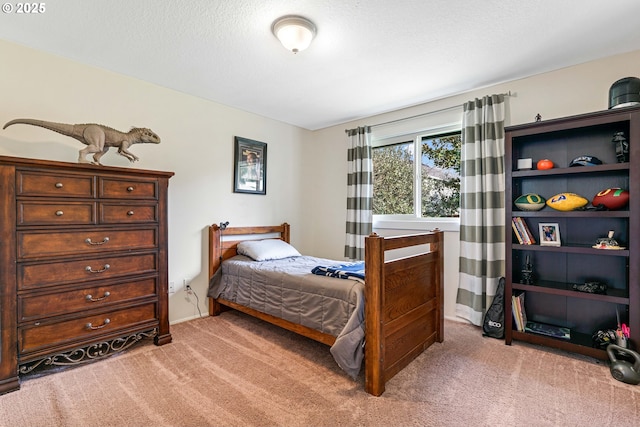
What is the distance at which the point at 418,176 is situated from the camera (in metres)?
3.45

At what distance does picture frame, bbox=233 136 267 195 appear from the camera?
11.6 feet

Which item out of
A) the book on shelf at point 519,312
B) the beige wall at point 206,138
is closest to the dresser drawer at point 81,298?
the beige wall at point 206,138

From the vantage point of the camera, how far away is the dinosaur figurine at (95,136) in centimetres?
212

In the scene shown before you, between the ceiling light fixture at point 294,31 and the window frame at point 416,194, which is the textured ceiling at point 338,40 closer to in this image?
the ceiling light fixture at point 294,31

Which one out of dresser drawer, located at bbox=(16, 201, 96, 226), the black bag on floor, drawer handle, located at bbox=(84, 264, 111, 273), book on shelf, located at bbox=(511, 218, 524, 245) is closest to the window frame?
book on shelf, located at bbox=(511, 218, 524, 245)

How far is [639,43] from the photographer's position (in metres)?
2.17

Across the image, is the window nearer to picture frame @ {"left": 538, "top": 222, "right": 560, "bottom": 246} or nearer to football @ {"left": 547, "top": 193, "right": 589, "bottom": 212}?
picture frame @ {"left": 538, "top": 222, "right": 560, "bottom": 246}

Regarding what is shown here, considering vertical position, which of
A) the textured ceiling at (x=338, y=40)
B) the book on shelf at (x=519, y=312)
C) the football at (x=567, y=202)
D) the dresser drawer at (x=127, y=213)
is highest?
the textured ceiling at (x=338, y=40)

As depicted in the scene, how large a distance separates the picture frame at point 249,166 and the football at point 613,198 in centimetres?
326

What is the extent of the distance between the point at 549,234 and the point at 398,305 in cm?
148

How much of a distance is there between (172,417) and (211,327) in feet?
4.41

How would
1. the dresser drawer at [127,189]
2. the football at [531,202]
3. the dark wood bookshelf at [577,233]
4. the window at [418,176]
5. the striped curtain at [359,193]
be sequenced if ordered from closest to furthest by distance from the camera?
the dark wood bookshelf at [577,233] → the dresser drawer at [127,189] → the football at [531,202] → the window at [418,176] → the striped curtain at [359,193]

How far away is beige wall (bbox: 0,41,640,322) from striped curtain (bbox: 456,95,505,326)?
0.17 meters

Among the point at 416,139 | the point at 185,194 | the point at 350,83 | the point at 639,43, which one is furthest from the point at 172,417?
the point at 639,43
